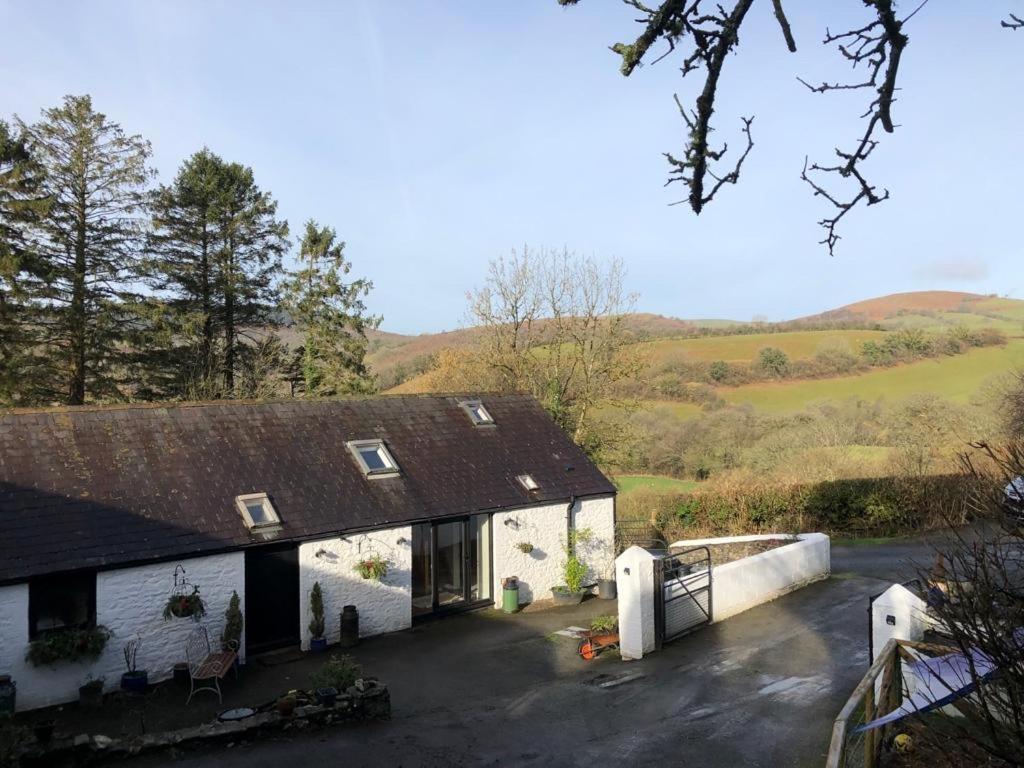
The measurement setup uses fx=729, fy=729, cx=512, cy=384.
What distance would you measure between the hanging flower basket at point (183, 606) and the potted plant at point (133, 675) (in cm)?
62

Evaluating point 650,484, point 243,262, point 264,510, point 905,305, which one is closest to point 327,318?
point 243,262

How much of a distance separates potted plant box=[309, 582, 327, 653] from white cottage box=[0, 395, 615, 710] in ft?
0.60

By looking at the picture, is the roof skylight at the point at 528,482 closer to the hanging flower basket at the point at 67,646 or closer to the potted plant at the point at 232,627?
the potted plant at the point at 232,627

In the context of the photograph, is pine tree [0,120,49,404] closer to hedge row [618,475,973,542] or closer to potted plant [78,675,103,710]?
potted plant [78,675,103,710]

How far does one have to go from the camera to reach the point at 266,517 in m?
13.7

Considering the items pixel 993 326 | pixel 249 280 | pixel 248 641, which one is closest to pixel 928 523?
pixel 248 641

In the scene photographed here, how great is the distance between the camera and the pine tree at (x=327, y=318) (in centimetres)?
3478

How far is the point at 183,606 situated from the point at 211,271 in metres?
23.8

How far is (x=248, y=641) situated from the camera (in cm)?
1327

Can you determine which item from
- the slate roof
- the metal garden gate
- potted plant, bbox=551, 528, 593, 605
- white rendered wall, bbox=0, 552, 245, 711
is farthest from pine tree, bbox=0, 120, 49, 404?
the metal garden gate

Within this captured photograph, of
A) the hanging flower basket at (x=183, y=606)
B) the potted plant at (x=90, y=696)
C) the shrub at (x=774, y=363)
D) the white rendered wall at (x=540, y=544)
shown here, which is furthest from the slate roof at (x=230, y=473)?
the shrub at (x=774, y=363)

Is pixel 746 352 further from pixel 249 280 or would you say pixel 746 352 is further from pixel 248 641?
pixel 248 641

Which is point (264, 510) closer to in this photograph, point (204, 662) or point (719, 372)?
point (204, 662)

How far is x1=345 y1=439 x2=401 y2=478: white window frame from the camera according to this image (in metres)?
16.0
